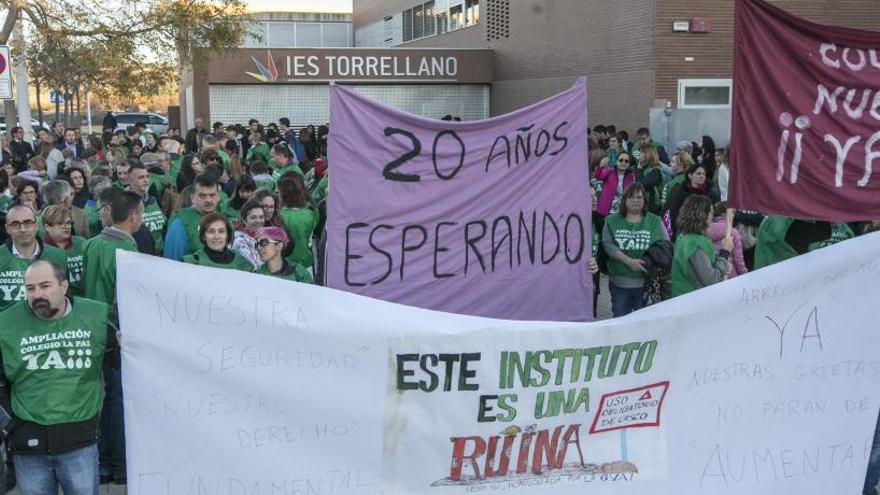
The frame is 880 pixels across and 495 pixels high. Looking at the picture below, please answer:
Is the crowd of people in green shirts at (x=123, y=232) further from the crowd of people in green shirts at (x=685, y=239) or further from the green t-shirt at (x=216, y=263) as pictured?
the crowd of people in green shirts at (x=685, y=239)

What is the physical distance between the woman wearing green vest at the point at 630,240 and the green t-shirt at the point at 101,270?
12.3 feet

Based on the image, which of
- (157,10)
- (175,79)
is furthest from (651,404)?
(175,79)

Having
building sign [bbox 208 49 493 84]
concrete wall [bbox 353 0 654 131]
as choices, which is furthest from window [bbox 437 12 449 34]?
building sign [bbox 208 49 493 84]

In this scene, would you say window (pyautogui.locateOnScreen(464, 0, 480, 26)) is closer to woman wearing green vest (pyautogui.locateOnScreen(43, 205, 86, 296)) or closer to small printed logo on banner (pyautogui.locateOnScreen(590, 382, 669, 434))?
woman wearing green vest (pyautogui.locateOnScreen(43, 205, 86, 296))

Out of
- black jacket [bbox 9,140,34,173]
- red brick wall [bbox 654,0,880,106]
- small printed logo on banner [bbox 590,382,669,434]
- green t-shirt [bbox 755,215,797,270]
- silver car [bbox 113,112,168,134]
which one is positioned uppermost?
red brick wall [bbox 654,0,880,106]

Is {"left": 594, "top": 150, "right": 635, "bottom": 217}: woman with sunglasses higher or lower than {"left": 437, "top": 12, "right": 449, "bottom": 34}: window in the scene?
lower

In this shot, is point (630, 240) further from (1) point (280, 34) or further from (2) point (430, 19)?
(1) point (280, 34)

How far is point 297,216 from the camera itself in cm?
819

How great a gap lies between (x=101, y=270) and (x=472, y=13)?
27.1 metres

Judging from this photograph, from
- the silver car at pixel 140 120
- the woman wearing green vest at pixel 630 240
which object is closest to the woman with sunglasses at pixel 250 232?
the woman wearing green vest at pixel 630 240

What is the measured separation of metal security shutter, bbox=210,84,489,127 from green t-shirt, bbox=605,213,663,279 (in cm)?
2167

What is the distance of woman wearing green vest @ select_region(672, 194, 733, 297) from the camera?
6.58 meters

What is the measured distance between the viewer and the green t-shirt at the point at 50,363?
14.1 feet

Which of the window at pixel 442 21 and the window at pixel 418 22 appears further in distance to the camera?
the window at pixel 418 22
